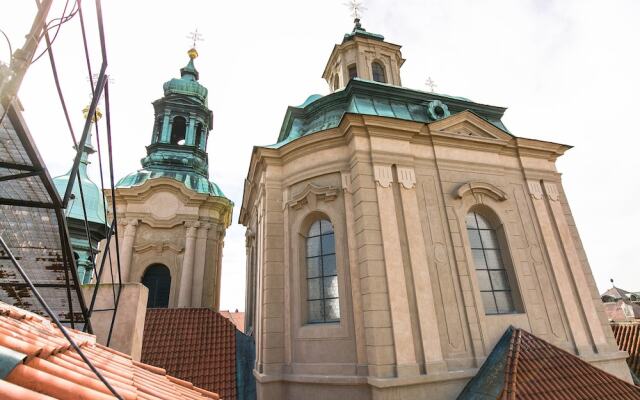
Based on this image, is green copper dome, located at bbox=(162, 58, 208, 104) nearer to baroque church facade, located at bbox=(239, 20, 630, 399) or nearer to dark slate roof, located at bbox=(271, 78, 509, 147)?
dark slate roof, located at bbox=(271, 78, 509, 147)

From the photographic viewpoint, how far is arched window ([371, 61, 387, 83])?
46.6 ft

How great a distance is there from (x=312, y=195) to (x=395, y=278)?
2.97 metres

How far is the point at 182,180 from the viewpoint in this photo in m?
17.1

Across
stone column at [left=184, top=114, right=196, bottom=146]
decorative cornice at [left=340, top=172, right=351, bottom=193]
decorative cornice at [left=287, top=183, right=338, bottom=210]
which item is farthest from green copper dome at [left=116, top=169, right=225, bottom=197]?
decorative cornice at [left=340, top=172, right=351, bottom=193]

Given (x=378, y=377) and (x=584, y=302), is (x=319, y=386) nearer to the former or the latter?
(x=378, y=377)

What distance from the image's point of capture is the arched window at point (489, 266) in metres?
8.45

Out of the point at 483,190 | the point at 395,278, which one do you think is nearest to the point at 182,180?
the point at 395,278

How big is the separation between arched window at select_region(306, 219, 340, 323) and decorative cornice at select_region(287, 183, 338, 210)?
2.16 feet

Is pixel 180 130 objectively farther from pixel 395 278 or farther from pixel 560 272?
pixel 560 272

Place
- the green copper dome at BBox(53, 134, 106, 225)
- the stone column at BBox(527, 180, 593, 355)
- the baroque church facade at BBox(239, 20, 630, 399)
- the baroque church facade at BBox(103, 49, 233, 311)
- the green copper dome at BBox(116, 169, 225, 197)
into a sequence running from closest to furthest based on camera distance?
the baroque church facade at BBox(239, 20, 630, 399)
the stone column at BBox(527, 180, 593, 355)
the green copper dome at BBox(53, 134, 106, 225)
the baroque church facade at BBox(103, 49, 233, 311)
the green copper dome at BBox(116, 169, 225, 197)

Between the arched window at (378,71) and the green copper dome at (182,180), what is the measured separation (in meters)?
9.71

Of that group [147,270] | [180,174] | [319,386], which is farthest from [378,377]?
[180,174]

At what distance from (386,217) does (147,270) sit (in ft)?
40.1

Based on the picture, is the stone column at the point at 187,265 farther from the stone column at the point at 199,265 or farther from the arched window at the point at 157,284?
the arched window at the point at 157,284
